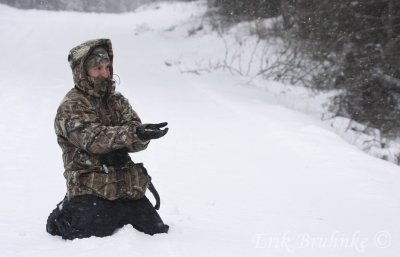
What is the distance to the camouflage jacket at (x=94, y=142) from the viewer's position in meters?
3.75

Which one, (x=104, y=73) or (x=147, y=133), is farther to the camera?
(x=104, y=73)

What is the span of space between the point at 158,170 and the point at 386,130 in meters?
7.25

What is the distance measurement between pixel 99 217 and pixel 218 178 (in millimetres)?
2800

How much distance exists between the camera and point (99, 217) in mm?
3959

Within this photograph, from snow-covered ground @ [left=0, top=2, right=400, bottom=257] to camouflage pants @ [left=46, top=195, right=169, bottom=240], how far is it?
0.09 metres

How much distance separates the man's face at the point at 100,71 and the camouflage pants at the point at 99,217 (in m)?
0.93

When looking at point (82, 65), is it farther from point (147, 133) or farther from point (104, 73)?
point (147, 133)

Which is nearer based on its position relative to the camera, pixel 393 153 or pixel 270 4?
pixel 393 153

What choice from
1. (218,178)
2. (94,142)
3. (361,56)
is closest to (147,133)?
(94,142)

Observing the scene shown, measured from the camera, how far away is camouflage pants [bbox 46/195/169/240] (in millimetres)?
3949

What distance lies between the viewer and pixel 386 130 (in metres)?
12.2

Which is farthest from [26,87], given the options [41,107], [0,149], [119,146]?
[119,146]

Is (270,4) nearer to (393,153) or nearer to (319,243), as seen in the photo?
(393,153)

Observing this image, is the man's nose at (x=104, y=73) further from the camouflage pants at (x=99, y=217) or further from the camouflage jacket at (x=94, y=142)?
the camouflage pants at (x=99, y=217)
